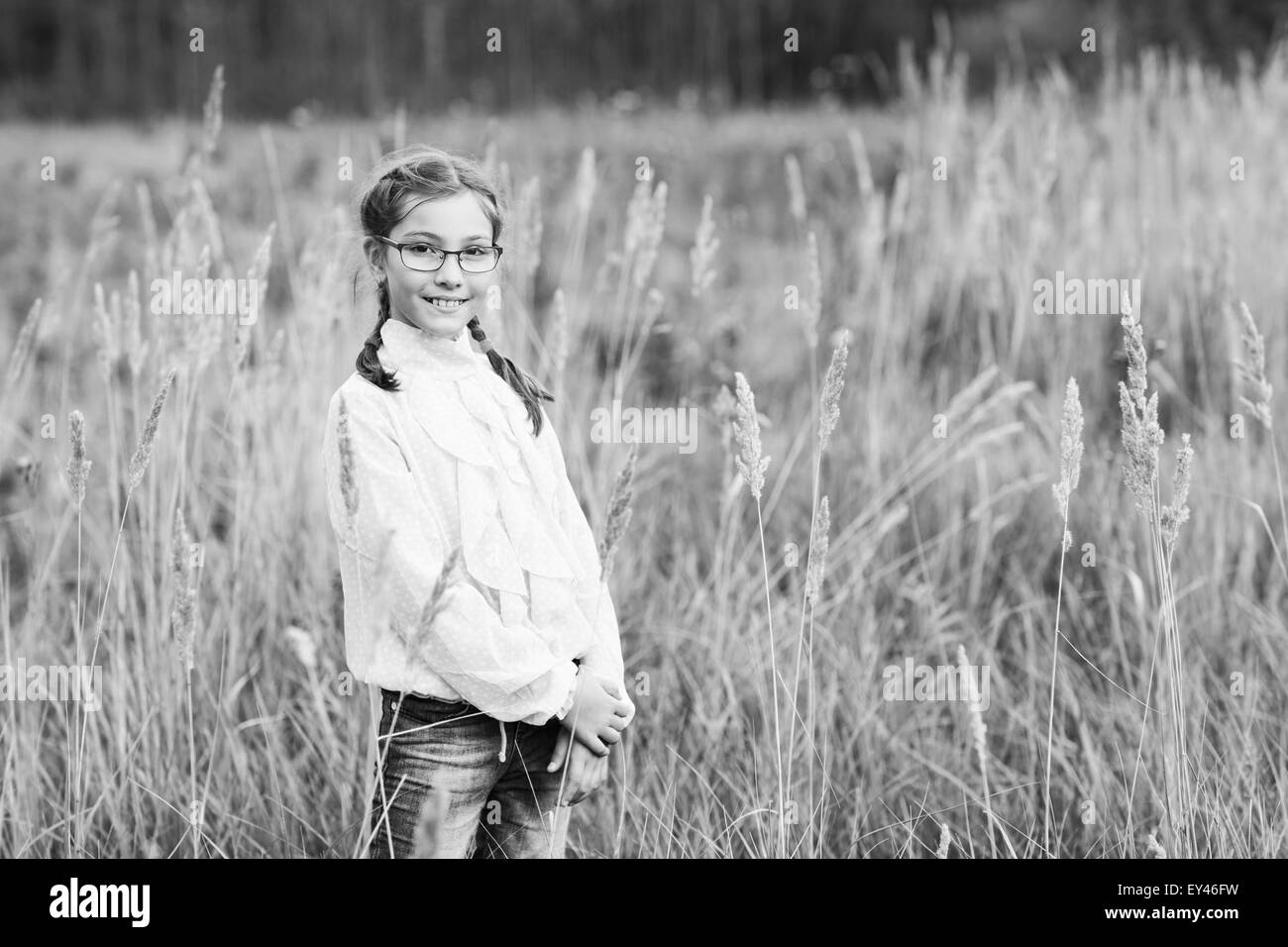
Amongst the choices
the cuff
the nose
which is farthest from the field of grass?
the cuff

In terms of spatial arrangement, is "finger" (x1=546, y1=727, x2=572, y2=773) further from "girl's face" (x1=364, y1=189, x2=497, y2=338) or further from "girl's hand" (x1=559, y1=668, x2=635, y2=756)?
"girl's face" (x1=364, y1=189, x2=497, y2=338)

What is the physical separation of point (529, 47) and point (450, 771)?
8.31m

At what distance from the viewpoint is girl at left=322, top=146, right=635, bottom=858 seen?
129 centimetres

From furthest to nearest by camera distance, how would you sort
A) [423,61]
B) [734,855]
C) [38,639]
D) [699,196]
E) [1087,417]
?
[423,61]
[699,196]
[1087,417]
[38,639]
[734,855]

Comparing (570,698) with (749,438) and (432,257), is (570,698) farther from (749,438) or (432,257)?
(432,257)

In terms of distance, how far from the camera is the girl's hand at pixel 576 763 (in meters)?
1.35

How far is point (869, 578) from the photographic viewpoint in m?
2.21

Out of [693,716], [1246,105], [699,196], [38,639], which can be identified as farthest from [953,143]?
[38,639]

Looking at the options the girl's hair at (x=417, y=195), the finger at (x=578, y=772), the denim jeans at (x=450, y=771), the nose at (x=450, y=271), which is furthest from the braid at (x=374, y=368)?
the finger at (x=578, y=772)

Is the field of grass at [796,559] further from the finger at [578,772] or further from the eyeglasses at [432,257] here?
the finger at [578,772]

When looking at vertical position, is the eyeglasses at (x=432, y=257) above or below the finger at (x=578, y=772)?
above
